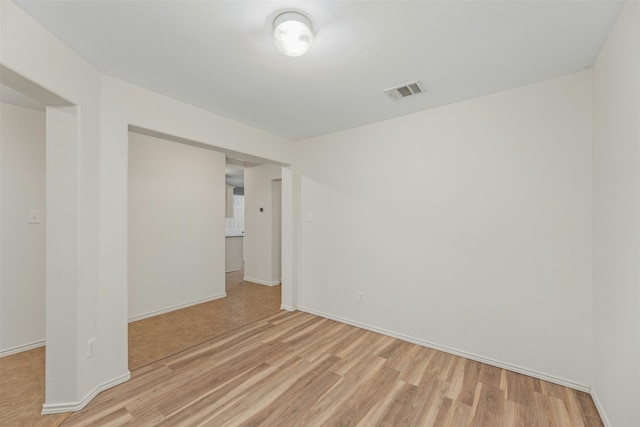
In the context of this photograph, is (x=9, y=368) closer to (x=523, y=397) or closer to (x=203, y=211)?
(x=203, y=211)

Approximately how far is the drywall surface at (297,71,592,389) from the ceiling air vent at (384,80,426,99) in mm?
495

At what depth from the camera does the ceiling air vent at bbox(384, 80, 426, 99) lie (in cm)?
229

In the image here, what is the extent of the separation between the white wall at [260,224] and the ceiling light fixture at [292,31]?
376cm

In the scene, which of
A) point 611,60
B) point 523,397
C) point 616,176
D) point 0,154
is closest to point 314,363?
point 523,397

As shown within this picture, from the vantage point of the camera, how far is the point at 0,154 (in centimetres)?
261

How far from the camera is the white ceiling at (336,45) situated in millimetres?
1451

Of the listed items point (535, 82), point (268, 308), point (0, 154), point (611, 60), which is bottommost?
point (268, 308)

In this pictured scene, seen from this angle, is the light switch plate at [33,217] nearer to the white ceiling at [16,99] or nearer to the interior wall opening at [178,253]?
the interior wall opening at [178,253]

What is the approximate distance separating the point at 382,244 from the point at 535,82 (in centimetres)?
208

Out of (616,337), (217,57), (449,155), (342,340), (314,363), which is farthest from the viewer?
(342,340)

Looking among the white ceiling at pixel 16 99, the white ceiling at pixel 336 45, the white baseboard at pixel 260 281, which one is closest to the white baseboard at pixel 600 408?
the white ceiling at pixel 336 45

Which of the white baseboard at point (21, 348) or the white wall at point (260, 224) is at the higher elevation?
the white wall at point (260, 224)

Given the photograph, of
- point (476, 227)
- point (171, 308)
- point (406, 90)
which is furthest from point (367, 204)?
point (171, 308)

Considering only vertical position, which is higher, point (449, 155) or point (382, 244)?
point (449, 155)
